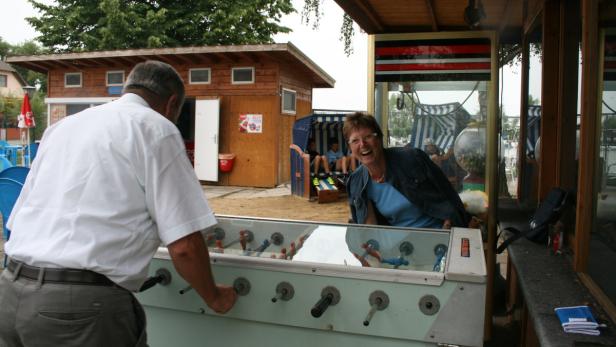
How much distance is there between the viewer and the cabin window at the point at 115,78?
591 inches

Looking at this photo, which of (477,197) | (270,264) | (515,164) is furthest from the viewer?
(515,164)

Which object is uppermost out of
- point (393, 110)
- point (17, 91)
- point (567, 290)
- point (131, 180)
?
point (17, 91)

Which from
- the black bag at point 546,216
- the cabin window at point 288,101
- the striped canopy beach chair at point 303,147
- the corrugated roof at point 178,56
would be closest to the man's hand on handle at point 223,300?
the black bag at point 546,216

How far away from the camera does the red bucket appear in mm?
13820

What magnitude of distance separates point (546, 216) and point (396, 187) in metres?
0.80

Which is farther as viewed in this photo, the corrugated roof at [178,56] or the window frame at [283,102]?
the window frame at [283,102]

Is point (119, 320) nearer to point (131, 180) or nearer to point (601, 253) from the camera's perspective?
point (131, 180)

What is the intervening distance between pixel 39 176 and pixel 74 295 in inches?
16.4

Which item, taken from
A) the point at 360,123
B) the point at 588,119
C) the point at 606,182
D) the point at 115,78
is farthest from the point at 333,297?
the point at 115,78

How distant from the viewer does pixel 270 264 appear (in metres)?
1.97

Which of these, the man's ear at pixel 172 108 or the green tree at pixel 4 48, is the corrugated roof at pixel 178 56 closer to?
the man's ear at pixel 172 108

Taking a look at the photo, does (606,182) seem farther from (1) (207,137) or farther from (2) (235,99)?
(1) (207,137)

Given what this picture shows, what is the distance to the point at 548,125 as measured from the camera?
3.46 m

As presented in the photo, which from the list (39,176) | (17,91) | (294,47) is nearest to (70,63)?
(294,47)
